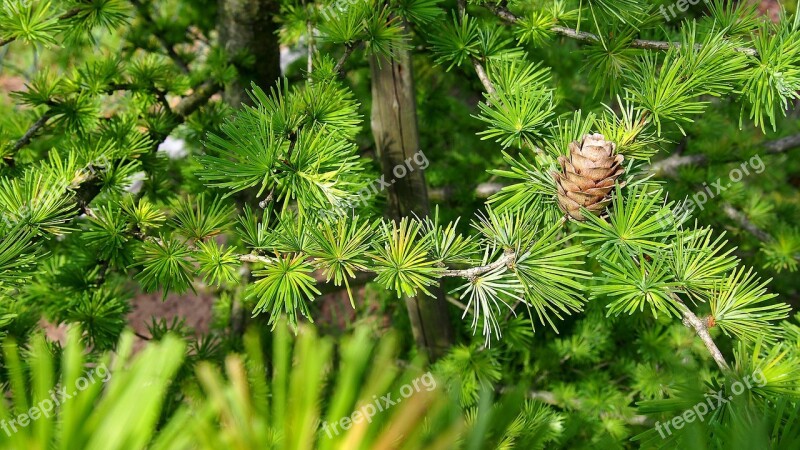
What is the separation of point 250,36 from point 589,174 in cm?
94

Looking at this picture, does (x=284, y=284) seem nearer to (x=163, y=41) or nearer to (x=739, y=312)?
(x=739, y=312)

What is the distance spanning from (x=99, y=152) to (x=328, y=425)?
648 millimetres

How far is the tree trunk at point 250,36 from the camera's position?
49.0 inches

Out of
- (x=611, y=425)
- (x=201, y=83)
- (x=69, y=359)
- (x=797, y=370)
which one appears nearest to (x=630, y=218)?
(x=797, y=370)

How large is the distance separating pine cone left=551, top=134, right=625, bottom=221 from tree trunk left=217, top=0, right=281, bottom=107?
0.85 meters

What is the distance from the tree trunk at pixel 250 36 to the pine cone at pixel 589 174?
854 millimetres

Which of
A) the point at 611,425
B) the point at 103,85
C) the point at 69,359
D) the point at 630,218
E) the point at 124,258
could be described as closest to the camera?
the point at 69,359

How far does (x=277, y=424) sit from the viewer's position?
0.33 m

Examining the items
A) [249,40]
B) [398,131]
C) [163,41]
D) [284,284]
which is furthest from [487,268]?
[163,41]

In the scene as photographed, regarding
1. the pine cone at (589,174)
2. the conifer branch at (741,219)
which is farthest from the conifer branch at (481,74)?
the conifer branch at (741,219)

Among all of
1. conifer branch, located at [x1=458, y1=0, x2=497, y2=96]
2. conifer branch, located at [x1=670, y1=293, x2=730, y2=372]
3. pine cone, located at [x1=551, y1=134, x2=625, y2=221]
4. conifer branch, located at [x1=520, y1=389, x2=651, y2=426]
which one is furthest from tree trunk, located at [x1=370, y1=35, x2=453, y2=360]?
conifer branch, located at [x1=670, y1=293, x2=730, y2=372]

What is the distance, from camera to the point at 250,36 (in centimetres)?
126

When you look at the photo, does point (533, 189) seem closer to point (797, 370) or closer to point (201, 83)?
point (797, 370)

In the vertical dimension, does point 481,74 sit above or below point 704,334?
above
